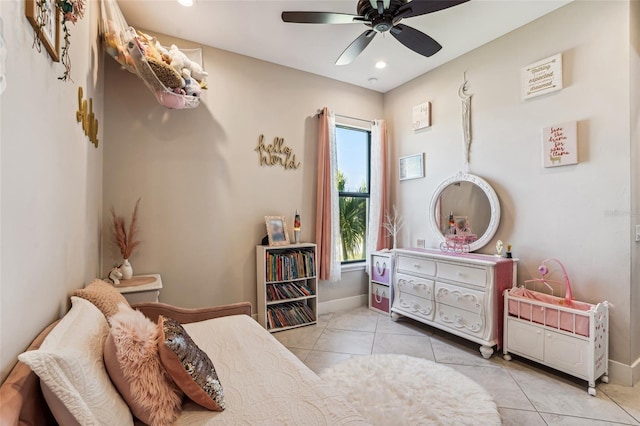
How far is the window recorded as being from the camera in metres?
3.98

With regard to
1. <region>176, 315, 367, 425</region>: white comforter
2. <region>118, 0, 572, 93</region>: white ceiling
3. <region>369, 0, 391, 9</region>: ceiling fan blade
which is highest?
<region>118, 0, 572, 93</region>: white ceiling

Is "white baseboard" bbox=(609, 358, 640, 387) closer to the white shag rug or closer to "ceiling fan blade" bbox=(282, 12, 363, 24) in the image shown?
the white shag rug

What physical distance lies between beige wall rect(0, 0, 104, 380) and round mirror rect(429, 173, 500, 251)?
322cm

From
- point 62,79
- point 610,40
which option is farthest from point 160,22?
point 610,40

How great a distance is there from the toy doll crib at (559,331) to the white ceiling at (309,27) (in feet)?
7.16

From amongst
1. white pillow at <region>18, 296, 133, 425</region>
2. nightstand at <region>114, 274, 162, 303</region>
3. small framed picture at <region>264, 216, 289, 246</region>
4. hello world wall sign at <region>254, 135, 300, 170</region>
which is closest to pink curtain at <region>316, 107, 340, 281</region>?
hello world wall sign at <region>254, 135, 300, 170</region>

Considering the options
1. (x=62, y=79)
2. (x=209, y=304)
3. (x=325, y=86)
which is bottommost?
(x=209, y=304)

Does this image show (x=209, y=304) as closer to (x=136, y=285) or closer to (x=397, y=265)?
(x=136, y=285)

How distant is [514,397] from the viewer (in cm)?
202

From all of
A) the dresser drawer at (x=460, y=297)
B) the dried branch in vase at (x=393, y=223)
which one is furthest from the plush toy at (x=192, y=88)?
the dresser drawer at (x=460, y=297)

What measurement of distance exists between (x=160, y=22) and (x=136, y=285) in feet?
7.61

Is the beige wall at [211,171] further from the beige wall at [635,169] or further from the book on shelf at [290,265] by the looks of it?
the beige wall at [635,169]

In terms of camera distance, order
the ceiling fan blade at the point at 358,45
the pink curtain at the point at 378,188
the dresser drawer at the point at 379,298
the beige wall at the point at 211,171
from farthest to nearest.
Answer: the pink curtain at the point at 378,188 < the dresser drawer at the point at 379,298 < the beige wall at the point at 211,171 < the ceiling fan blade at the point at 358,45

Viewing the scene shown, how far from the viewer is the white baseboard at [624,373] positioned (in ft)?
7.01
